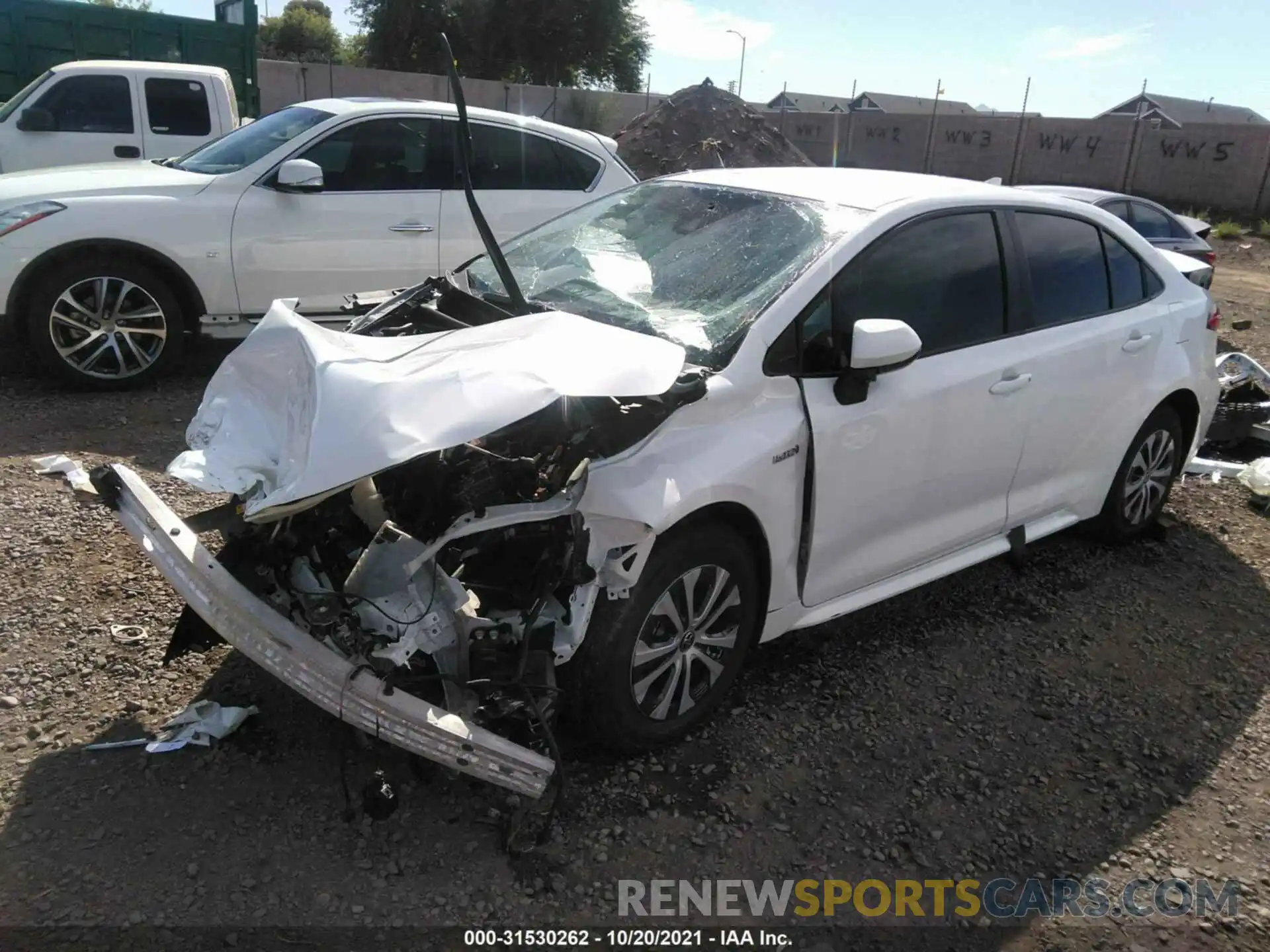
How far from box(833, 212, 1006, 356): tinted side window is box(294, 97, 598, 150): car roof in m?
3.93

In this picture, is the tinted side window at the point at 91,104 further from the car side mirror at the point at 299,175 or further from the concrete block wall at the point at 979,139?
the concrete block wall at the point at 979,139

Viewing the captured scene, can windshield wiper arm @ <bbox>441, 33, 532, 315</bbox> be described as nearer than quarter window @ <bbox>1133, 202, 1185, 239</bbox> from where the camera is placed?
Yes

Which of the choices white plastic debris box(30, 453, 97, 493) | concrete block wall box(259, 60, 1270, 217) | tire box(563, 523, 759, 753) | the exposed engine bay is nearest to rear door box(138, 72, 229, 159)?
white plastic debris box(30, 453, 97, 493)

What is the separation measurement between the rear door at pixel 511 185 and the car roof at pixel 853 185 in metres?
2.86

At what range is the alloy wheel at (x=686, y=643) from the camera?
116 inches

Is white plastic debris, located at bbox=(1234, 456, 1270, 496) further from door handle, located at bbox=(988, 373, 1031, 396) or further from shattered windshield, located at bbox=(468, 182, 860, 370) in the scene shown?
shattered windshield, located at bbox=(468, 182, 860, 370)

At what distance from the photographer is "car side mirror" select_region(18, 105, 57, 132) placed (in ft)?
29.2

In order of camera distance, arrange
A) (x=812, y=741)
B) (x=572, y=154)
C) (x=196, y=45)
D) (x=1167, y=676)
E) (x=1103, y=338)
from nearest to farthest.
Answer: (x=812, y=741) → (x=1167, y=676) → (x=1103, y=338) → (x=572, y=154) → (x=196, y=45)

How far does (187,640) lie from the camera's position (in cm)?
306

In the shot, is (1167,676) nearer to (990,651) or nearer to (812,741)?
(990,651)

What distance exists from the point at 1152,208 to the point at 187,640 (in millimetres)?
11281

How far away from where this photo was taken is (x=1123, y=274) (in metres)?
4.53

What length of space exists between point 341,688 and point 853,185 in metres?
2.73

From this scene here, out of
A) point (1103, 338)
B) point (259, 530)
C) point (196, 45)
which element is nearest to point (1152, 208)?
point (1103, 338)
